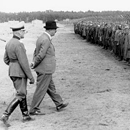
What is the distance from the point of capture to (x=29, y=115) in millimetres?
6641

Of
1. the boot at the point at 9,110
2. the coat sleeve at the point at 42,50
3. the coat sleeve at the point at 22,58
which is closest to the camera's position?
the coat sleeve at the point at 22,58

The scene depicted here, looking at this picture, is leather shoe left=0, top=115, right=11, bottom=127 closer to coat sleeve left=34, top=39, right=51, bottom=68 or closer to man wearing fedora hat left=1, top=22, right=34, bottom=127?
man wearing fedora hat left=1, top=22, right=34, bottom=127

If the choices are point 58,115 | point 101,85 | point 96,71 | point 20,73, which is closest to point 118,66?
point 96,71

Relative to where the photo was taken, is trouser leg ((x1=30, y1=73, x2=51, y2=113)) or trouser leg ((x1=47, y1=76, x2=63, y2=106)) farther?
trouser leg ((x1=47, y1=76, x2=63, y2=106))

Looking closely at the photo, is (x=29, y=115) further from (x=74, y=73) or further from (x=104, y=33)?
(x=104, y=33)

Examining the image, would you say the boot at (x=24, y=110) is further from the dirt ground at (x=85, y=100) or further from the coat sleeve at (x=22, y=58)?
the coat sleeve at (x=22, y=58)

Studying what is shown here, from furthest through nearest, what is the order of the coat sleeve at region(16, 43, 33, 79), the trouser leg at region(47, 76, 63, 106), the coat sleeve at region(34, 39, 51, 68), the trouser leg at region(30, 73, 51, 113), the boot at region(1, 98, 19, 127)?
1. the trouser leg at region(47, 76, 63, 106)
2. the trouser leg at region(30, 73, 51, 113)
3. the coat sleeve at region(34, 39, 51, 68)
4. the boot at region(1, 98, 19, 127)
5. the coat sleeve at region(16, 43, 33, 79)

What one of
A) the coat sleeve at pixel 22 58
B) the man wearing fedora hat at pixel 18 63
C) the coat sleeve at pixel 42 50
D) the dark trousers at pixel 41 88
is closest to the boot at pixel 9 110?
the man wearing fedora hat at pixel 18 63

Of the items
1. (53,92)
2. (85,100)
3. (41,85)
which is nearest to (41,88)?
(41,85)

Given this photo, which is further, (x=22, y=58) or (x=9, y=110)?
(x=9, y=110)

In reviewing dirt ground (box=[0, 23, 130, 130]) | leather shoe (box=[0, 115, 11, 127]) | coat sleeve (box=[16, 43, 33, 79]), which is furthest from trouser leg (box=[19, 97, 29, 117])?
coat sleeve (box=[16, 43, 33, 79])

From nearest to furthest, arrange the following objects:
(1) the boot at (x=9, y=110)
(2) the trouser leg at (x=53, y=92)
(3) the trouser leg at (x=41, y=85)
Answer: (1) the boot at (x=9, y=110) → (3) the trouser leg at (x=41, y=85) → (2) the trouser leg at (x=53, y=92)

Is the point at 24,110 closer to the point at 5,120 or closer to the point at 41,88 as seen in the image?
the point at 5,120

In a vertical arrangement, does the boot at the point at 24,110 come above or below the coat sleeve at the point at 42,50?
below
